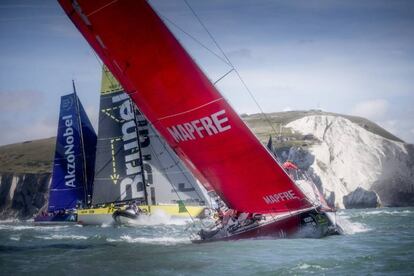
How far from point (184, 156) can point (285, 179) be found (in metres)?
5.15

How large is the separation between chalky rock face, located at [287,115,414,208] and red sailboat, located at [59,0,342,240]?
2308 inches

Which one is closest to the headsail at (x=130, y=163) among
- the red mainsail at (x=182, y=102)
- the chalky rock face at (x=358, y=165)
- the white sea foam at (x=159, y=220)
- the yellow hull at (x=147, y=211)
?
the yellow hull at (x=147, y=211)

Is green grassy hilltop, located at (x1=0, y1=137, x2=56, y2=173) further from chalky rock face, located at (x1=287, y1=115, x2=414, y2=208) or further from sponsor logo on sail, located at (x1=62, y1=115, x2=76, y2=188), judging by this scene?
chalky rock face, located at (x1=287, y1=115, x2=414, y2=208)

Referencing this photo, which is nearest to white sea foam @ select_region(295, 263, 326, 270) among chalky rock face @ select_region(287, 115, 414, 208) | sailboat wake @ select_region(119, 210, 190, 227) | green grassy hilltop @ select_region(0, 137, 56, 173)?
sailboat wake @ select_region(119, 210, 190, 227)

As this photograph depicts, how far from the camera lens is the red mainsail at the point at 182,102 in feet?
62.7

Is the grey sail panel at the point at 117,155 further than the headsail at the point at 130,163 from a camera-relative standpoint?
Yes

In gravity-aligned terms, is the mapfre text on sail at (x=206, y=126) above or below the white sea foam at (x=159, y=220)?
above

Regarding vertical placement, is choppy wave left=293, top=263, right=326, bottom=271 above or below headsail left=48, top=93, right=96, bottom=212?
below

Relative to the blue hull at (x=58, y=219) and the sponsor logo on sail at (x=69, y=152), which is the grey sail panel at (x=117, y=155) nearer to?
the blue hull at (x=58, y=219)

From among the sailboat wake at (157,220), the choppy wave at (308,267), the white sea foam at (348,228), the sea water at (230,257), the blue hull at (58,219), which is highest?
the blue hull at (58,219)

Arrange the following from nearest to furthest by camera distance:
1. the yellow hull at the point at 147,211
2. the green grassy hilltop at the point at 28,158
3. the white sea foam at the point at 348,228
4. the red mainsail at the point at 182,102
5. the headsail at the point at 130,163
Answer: the red mainsail at the point at 182,102 < the white sea foam at the point at 348,228 < the yellow hull at the point at 147,211 < the headsail at the point at 130,163 < the green grassy hilltop at the point at 28,158

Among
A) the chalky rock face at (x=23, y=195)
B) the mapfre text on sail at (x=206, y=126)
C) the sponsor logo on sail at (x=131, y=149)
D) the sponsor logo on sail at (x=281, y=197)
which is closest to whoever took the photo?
the mapfre text on sail at (x=206, y=126)

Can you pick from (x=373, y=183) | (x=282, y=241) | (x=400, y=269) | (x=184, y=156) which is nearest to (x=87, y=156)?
(x=184, y=156)

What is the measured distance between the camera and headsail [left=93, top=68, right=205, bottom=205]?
4328cm
